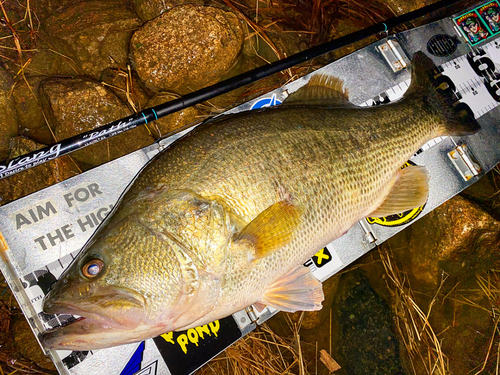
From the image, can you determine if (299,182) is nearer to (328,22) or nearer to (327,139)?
(327,139)

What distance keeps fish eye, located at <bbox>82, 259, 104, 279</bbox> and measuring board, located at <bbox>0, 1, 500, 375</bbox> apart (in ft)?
2.40

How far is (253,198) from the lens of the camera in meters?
1.76

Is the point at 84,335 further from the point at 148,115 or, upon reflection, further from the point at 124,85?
the point at 124,85

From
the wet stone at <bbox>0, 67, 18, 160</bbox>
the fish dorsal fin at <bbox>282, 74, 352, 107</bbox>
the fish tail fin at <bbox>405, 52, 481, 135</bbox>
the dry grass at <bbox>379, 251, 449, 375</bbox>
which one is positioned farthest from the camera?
the dry grass at <bbox>379, 251, 449, 375</bbox>

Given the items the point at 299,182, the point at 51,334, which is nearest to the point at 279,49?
the point at 299,182

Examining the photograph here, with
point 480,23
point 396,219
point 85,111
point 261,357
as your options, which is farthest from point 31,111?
point 480,23

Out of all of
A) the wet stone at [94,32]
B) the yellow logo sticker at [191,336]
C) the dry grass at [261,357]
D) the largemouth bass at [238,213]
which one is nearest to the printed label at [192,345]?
the yellow logo sticker at [191,336]

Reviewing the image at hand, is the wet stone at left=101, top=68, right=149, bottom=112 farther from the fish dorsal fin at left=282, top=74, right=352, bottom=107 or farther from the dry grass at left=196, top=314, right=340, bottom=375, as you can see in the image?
the dry grass at left=196, top=314, right=340, bottom=375

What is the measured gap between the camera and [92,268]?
1.53m

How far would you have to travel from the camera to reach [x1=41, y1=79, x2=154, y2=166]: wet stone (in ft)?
8.48

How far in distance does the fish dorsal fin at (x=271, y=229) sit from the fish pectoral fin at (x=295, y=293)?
37cm

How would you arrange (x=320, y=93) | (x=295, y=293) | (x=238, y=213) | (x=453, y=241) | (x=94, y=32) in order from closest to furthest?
(x=238, y=213) → (x=295, y=293) → (x=320, y=93) → (x=94, y=32) → (x=453, y=241)

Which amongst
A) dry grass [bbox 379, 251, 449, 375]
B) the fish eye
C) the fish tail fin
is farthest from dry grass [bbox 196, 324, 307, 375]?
the fish tail fin

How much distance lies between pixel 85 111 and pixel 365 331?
10.8 feet
